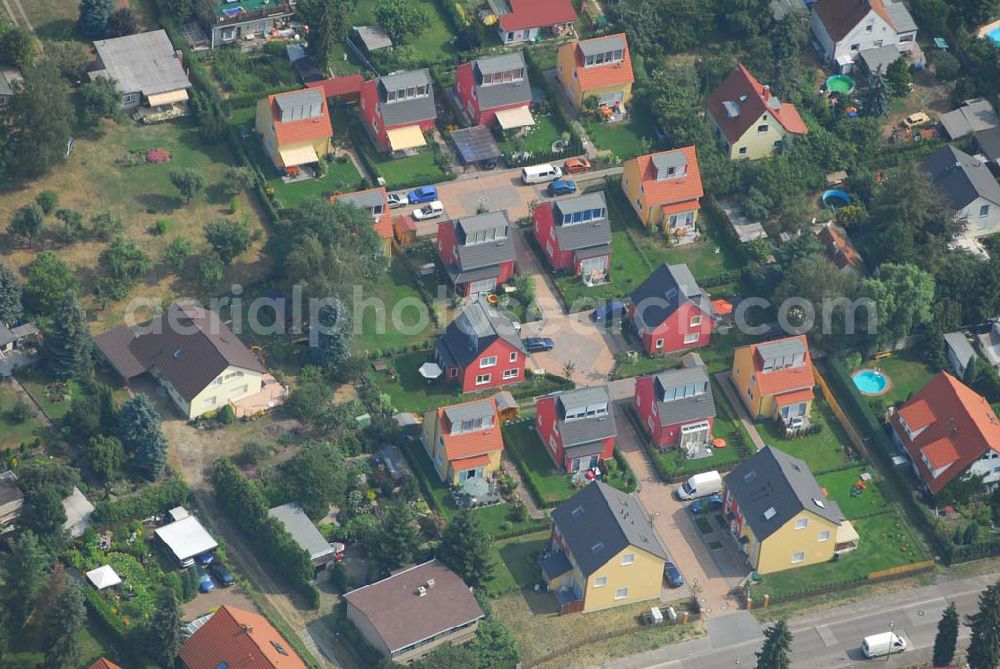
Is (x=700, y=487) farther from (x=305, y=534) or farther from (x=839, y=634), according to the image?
(x=305, y=534)

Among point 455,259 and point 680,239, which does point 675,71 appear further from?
point 455,259

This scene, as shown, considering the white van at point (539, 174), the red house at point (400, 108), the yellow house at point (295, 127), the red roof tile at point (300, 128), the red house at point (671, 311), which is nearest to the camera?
the red house at point (671, 311)

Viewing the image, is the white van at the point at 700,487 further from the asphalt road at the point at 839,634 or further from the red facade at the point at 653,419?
the asphalt road at the point at 839,634

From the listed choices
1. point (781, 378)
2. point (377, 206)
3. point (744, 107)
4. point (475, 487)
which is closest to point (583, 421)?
point (475, 487)

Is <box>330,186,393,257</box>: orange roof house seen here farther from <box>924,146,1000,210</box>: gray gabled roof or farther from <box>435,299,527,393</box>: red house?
<box>924,146,1000,210</box>: gray gabled roof

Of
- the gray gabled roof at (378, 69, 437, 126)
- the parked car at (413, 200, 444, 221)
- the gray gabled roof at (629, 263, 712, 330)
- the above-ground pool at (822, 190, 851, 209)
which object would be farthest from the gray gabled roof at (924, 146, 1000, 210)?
the gray gabled roof at (378, 69, 437, 126)

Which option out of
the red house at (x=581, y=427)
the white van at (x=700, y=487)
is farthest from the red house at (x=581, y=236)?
the white van at (x=700, y=487)
